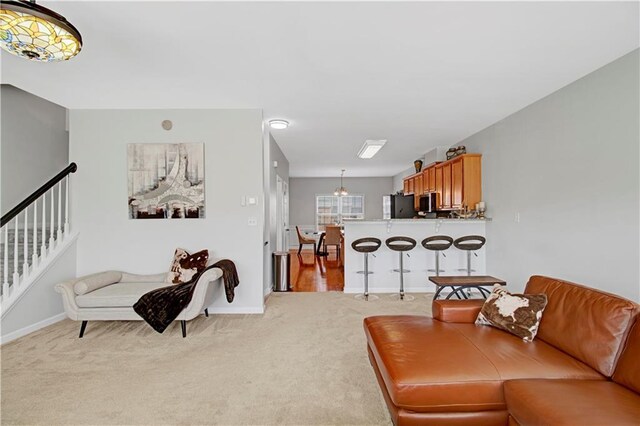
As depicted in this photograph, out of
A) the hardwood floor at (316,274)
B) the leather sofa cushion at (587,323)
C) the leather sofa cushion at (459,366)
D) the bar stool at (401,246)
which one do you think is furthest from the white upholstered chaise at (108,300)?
the leather sofa cushion at (587,323)

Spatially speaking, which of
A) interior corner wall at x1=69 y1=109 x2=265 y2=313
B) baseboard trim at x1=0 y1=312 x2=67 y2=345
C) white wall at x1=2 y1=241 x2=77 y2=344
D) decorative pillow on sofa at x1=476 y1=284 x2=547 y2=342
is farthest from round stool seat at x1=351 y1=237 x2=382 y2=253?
baseboard trim at x1=0 y1=312 x2=67 y2=345

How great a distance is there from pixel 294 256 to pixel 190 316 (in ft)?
20.1

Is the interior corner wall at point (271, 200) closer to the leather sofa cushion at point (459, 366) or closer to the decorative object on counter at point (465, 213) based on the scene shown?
the leather sofa cushion at point (459, 366)

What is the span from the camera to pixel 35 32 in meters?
1.65

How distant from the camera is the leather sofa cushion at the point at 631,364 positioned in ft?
4.82

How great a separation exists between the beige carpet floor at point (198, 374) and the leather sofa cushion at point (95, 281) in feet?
1.52

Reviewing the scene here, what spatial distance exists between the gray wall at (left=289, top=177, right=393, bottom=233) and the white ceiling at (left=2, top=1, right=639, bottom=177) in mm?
6928

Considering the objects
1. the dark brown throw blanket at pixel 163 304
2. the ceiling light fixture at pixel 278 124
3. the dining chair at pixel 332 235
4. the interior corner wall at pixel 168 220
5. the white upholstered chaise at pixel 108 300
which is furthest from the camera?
the dining chair at pixel 332 235

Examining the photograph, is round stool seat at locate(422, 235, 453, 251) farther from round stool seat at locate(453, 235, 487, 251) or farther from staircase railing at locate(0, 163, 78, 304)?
staircase railing at locate(0, 163, 78, 304)

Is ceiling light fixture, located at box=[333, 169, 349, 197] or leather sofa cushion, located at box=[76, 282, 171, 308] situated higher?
ceiling light fixture, located at box=[333, 169, 349, 197]

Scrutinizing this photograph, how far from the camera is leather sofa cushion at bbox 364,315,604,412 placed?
1.56m

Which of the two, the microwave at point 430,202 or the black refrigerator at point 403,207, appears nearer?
the microwave at point 430,202

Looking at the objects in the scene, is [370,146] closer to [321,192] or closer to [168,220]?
[168,220]

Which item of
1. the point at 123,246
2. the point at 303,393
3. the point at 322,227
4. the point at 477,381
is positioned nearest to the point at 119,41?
the point at 123,246
